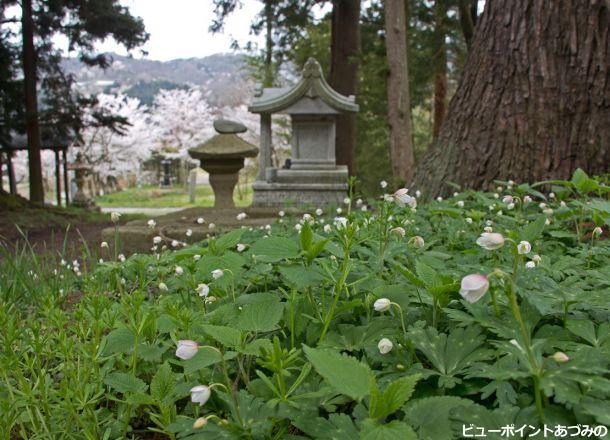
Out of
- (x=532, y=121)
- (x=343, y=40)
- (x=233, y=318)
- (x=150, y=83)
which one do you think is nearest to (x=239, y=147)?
(x=343, y=40)

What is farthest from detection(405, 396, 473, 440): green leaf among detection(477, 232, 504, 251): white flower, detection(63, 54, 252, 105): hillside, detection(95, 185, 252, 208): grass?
detection(63, 54, 252, 105): hillside

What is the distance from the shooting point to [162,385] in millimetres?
1289

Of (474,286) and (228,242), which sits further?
(228,242)

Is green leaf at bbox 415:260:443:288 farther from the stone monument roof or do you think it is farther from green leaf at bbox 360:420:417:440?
the stone monument roof

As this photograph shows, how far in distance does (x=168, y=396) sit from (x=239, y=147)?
43.2 ft

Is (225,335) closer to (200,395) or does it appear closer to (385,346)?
(200,395)

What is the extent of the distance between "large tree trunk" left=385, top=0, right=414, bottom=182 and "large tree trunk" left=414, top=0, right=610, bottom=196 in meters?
6.42

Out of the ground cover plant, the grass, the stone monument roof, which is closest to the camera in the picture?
the ground cover plant

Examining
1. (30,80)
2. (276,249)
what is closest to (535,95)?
(276,249)

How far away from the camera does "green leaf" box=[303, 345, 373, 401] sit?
3.14ft

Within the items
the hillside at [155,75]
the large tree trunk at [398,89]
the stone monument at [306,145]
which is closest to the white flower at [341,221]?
the large tree trunk at [398,89]

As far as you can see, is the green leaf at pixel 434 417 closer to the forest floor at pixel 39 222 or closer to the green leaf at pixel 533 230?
the green leaf at pixel 533 230

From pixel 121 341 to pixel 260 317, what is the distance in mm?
443

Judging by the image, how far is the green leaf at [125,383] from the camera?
132 cm
